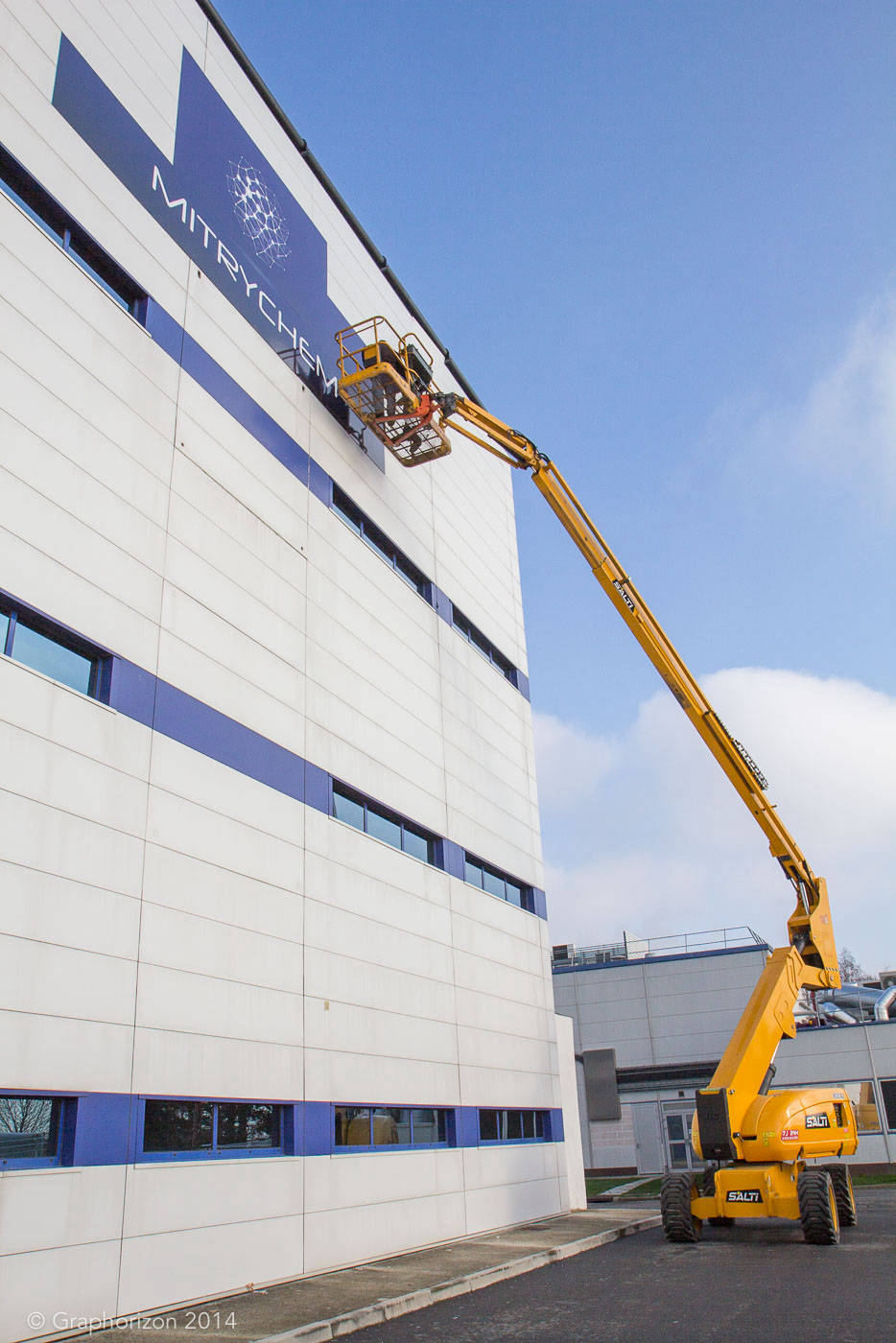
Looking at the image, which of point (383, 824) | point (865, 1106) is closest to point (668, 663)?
point (383, 824)

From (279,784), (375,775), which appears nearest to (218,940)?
(279,784)

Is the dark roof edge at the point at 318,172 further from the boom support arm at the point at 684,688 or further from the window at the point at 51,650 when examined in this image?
the window at the point at 51,650

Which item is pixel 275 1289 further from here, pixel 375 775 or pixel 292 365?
pixel 292 365

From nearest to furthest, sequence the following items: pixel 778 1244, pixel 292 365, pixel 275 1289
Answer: pixel 275 1289, pixel 778 1244, pixel 292 365

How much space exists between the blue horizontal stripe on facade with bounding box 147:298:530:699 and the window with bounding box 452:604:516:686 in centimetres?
657

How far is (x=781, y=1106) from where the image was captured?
17125 millimetres

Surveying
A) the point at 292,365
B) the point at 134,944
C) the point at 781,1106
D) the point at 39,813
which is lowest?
the point at 781,1106

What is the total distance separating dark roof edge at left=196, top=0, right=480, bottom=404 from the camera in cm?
1791

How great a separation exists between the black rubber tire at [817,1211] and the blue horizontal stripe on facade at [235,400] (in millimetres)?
14564

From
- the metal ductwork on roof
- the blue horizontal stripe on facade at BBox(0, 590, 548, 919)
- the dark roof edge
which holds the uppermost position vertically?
the dark roof edge

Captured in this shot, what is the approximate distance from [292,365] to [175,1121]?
1329cm

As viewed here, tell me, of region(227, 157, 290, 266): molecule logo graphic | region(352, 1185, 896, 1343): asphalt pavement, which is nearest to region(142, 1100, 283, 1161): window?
region(352, 1185, 896, 1343): asphalt pavement

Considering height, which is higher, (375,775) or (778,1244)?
(375,775)

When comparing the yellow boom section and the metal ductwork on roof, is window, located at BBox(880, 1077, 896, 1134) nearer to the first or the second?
the metal ductwork on roof
